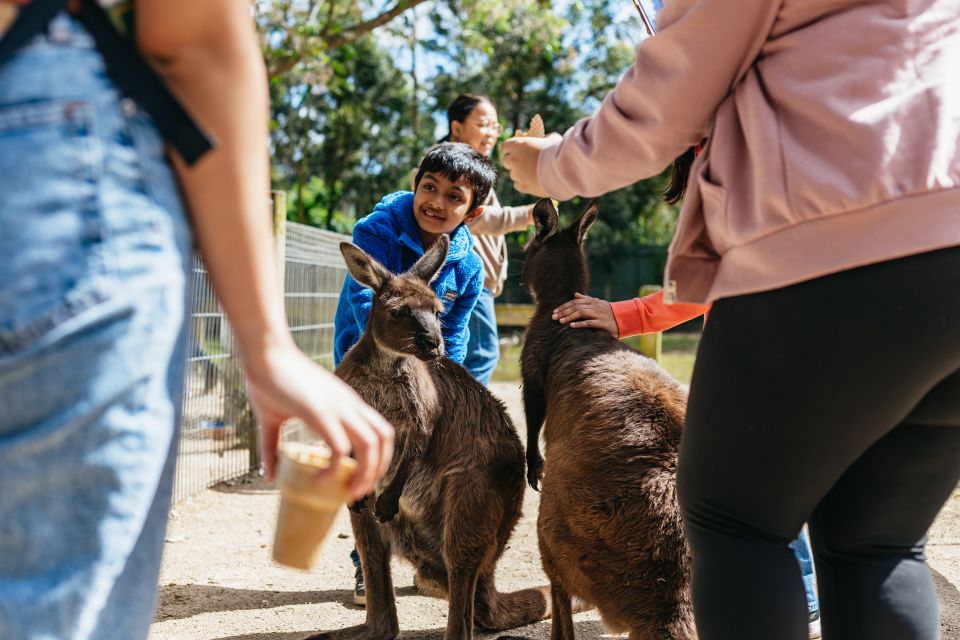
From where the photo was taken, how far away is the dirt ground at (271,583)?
3590 mm

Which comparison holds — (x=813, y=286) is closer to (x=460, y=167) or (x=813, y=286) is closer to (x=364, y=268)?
(x=364, y=268)

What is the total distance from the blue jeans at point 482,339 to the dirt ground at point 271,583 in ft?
2.92

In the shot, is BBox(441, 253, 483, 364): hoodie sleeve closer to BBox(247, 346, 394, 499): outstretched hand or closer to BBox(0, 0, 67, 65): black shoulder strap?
BBox(247, 346, 394, 499): outstretched hand

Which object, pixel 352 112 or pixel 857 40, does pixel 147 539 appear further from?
pixel 352 112

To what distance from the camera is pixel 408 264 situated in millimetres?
4051

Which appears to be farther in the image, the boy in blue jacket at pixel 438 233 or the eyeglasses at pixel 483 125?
the eyeglasses at pixel 483 125

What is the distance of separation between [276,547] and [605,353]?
7.44 ft

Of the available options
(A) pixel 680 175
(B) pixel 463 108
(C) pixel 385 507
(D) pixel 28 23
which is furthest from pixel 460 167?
(D) pixel 28 23

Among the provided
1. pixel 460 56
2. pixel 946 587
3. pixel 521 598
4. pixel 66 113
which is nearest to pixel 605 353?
pixel 521 598

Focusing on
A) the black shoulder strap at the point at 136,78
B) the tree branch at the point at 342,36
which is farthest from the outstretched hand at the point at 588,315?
the tree branch at the point at 342,36

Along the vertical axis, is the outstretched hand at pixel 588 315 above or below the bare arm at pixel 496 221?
below

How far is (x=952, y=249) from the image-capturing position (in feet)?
4.80

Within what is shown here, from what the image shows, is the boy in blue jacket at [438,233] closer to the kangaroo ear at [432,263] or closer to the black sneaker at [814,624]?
the kangaroo ear at [432,263]

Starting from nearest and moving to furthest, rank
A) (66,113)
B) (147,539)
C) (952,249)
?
(66,113)
(147,539)
(952,249)
